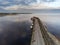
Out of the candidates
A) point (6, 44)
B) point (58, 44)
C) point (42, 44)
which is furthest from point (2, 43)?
point (42, 44)

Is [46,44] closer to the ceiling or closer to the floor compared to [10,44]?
closer to the ceiling

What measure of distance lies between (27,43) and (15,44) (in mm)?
783

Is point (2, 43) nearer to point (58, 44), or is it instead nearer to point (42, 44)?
point (58, 44)

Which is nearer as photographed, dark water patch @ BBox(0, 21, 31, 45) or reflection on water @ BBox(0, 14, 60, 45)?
dark water patch @ BBox(0, 21, 31, 45)

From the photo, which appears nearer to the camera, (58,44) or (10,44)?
(58,44)

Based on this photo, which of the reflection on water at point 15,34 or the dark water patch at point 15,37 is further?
the reflection on water at point 15,34

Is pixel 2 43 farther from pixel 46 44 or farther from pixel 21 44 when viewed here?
pixel 46 44

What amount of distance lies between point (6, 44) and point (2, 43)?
38cm

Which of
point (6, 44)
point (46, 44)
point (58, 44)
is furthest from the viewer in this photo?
point (6, 44)

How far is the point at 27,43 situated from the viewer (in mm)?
11898

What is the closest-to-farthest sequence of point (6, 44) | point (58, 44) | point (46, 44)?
point (46, 44), point (58, 44), point (6, 44)

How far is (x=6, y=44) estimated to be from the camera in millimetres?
11633

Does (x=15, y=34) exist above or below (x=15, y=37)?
below

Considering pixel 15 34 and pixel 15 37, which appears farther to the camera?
pixel 15 34
